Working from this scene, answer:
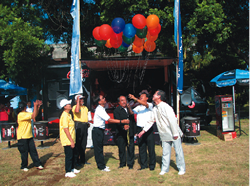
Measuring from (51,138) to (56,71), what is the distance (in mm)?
3000

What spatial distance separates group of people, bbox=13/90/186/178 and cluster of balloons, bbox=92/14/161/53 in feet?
8.49

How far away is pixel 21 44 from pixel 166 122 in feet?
26.1

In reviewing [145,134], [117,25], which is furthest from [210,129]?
[117,25]

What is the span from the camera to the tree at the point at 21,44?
9.93 meters

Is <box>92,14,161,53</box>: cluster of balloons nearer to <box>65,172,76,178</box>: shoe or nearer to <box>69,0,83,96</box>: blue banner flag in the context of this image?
<box>69,0,83,96</box>: blue banner flag

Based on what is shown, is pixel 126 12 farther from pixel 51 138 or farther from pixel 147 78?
pixel 51 138

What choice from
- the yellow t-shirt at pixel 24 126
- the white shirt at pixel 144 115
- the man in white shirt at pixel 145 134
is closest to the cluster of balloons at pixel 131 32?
the man in white shirt at pixel 145 134

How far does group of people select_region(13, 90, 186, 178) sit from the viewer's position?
502 cm

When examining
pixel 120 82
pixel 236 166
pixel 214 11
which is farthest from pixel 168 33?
pixel 236 166

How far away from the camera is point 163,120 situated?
5.03 metres

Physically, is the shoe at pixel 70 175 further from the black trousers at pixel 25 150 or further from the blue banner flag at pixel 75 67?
the blue banner flag at pixel 75 67

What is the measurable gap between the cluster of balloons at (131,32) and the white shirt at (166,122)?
3.19 metres

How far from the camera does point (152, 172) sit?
5.25m

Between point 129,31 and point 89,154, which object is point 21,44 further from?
point 89,154
